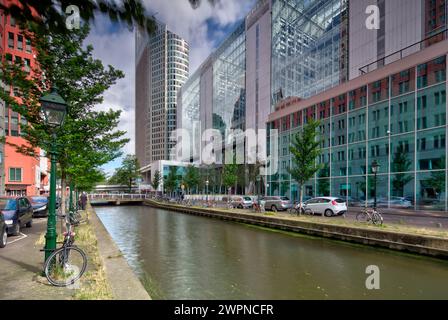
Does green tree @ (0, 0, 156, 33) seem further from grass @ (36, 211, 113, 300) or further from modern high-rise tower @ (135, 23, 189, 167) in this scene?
modern high-rise tower @ (135, 23, 189, 167)

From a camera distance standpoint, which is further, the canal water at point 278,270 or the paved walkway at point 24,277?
the canal water at point 278,270

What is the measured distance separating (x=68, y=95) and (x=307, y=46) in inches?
1719

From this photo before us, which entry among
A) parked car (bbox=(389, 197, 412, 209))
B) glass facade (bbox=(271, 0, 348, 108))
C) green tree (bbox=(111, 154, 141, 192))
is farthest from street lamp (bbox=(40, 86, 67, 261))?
green tree (bbox=(111, 154, 141, 192))

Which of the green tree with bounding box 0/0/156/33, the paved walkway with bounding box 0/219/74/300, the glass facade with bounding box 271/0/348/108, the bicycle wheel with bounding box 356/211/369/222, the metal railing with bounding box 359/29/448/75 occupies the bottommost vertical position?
the bicycle wheel with bounding box 356/211/369/222

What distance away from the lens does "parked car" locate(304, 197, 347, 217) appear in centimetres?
2286

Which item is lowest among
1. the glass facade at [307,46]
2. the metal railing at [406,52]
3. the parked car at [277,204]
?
the parked car at [277,204]

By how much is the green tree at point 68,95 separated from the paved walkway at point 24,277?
143 inches

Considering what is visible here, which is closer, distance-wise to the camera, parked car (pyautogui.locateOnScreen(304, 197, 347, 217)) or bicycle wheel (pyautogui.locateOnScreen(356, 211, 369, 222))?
bicycle wheel (pyautogui.locateOnScreen(356, 211, 369, 222))

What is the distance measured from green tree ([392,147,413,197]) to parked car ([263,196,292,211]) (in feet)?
34.1

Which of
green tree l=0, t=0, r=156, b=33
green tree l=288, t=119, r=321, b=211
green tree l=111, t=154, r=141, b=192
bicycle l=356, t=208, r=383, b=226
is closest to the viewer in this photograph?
green tree l=0, t=0, r=156, b=33

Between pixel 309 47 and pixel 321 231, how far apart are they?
38.9m

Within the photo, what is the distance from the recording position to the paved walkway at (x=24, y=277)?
5293mm

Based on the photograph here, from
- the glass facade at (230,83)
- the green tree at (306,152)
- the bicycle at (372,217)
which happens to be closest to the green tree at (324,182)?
the green tree at (306,152)

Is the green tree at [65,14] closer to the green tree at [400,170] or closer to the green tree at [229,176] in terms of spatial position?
the green tree at [400,170]
